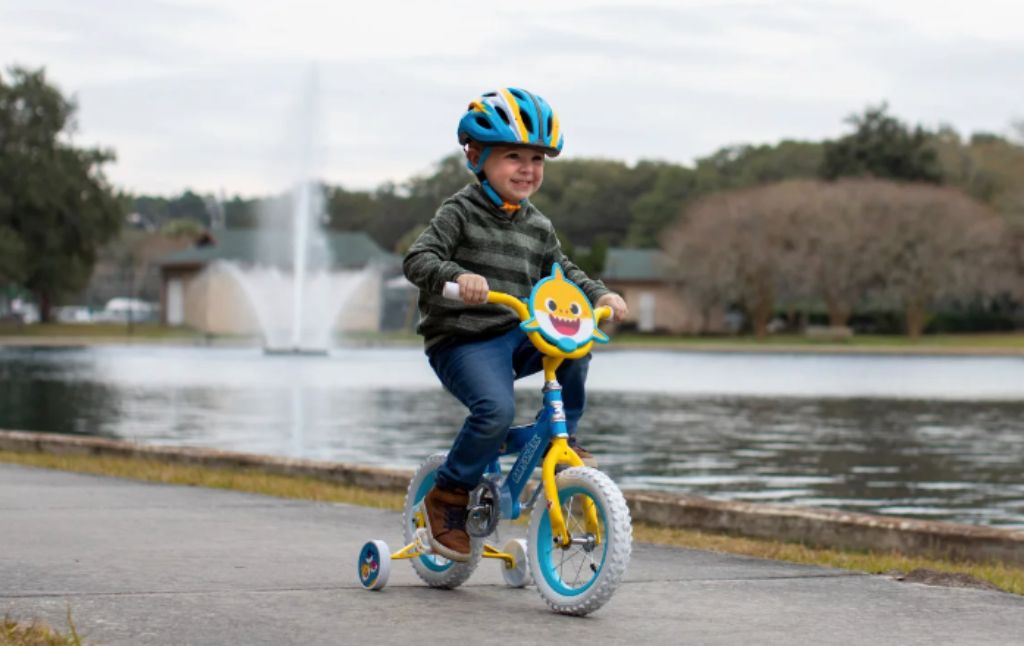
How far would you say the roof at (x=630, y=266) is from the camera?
10181 cm

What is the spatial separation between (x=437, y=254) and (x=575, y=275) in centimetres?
57

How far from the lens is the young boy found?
5312 mm

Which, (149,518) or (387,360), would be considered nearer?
(149,518)

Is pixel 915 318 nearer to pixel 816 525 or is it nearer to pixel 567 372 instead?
pixel 816 525

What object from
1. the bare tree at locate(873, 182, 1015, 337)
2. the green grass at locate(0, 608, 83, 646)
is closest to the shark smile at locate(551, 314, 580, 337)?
the green grass at locate(0, 608, 83, 646)

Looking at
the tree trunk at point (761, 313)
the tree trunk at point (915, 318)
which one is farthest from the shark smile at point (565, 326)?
the tree trunk at point (761, 313)

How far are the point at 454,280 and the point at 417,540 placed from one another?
116cm

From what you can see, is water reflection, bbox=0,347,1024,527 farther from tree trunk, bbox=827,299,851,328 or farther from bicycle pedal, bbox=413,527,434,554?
tree trunk, bbox=827,299,851,328

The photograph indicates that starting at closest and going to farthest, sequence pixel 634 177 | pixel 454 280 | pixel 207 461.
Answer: pixel 454 280 → pixel 207 461 → pixel 634 177

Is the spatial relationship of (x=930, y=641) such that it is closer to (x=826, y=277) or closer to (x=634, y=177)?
(x=826, y=277)

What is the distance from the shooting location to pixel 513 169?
214 inches

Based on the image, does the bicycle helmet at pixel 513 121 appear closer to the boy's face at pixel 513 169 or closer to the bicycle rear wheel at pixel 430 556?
the boy's face at pixel 513 169

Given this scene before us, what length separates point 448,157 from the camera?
444 feet

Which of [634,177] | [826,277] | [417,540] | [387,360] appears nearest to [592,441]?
[417,540]
